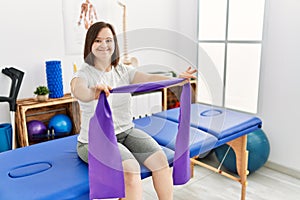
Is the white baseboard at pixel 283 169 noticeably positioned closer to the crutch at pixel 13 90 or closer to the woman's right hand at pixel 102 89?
the woman's right hand at pixel 102 89

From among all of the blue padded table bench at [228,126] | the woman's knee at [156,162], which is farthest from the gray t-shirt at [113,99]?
the blue padded table bench at [228,126]

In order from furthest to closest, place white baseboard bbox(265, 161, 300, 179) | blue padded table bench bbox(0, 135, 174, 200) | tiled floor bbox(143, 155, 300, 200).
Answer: white baseboard bbox(265, 161, 300, 179)
tiled floor bbox(143, 155, 300, 200)
blue padded table bench bbox(0, 135, 174, 200)

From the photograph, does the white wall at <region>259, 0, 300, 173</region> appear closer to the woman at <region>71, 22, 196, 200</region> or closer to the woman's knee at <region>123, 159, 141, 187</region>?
the woman at <region>71, 22, 196, 200</region>

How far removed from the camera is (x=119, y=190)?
51.9 inches

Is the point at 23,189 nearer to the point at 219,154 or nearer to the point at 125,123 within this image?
the point at 125,123

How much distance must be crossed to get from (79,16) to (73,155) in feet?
4.89

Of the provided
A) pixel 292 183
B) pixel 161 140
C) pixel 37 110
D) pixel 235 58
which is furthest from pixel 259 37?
pixel 37 110

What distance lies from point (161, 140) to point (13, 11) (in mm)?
1533

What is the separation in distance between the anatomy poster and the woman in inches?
42.9

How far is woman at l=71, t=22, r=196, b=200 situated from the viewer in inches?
54.9

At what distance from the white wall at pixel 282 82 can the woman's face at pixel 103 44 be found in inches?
61.9

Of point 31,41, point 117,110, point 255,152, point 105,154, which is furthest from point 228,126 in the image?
point 31,41

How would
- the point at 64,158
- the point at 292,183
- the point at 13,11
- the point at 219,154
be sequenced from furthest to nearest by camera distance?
the point at 219,154 < the point at 292,183 < the point at 13,11 < the point at 64,158

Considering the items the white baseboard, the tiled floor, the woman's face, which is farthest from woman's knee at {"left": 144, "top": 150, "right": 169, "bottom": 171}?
the white baseboard
